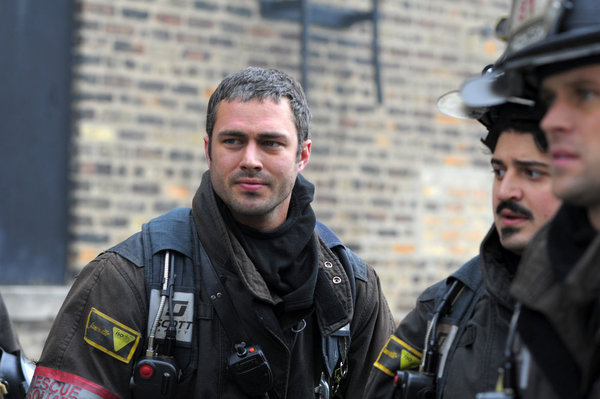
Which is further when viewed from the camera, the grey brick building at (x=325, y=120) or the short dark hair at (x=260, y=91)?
the grey brick building at (x=325, y=120)

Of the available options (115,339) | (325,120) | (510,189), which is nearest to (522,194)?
(510,189)

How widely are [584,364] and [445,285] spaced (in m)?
1.08

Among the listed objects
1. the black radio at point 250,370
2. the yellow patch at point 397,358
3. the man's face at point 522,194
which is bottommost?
the black radio at point 250,370

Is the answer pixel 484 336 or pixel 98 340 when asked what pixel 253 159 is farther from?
pixel 484 336

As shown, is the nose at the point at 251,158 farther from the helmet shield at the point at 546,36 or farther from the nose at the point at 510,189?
the helmet shield at the point at 546,36

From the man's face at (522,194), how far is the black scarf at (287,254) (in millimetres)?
917

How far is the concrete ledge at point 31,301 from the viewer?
5.67 m

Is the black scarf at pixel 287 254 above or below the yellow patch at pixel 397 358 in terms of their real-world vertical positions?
above

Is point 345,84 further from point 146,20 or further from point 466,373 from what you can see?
point 466,373

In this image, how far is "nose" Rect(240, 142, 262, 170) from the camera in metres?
3.54

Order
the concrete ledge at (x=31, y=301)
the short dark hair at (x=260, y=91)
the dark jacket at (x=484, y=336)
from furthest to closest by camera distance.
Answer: the concrete ledge at (x=31, y=301), the short dark hair at (x=260, y=91), the dark jacket at (x=484, y=336)

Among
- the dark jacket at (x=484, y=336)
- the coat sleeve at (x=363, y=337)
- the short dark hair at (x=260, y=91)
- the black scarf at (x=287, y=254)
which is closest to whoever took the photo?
the dark jacket at (x=484, y=336)

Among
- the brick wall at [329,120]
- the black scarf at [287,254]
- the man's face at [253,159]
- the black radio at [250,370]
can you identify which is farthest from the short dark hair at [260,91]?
the brick wall at [329,120]

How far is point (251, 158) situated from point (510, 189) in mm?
1084
